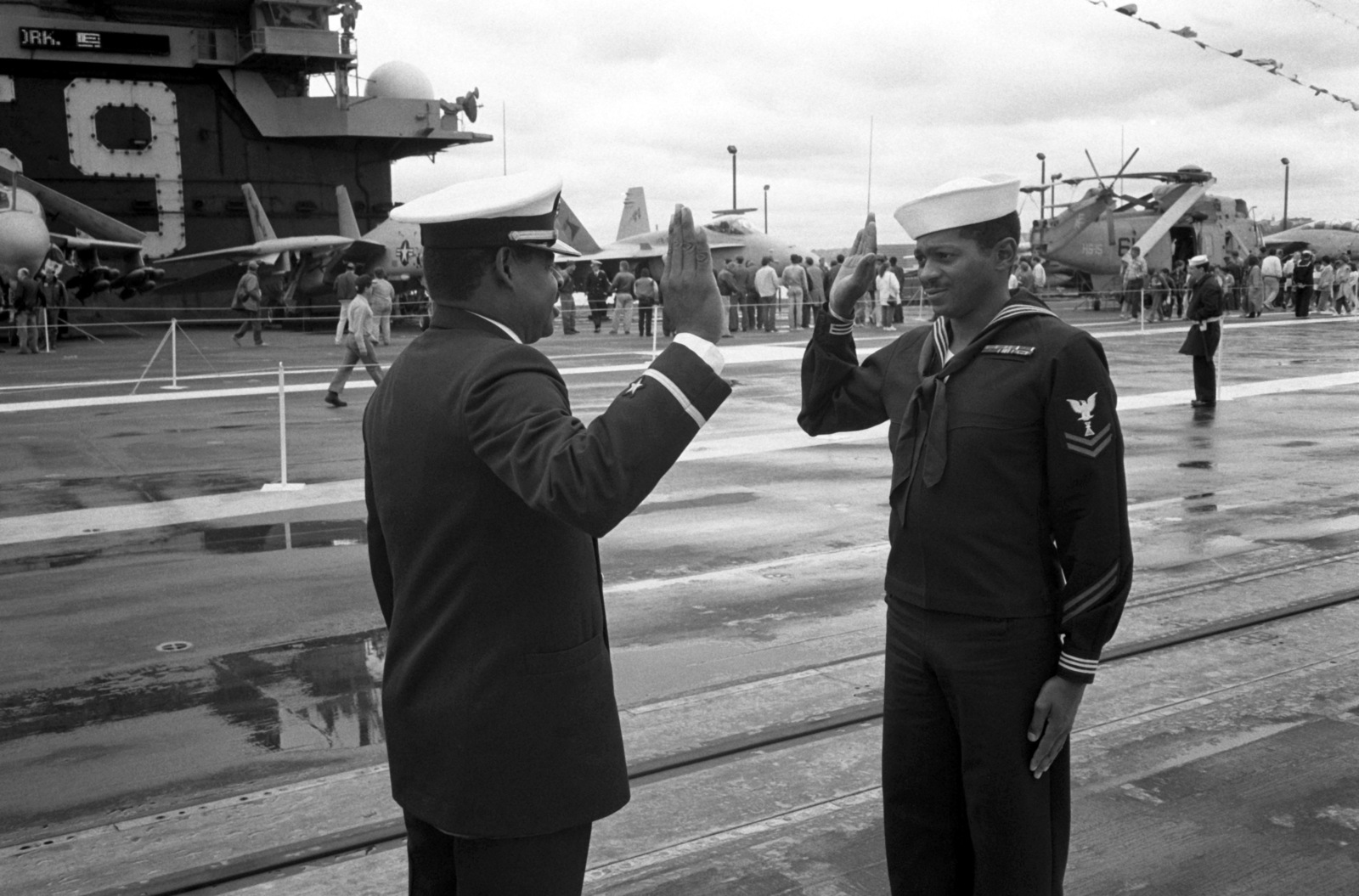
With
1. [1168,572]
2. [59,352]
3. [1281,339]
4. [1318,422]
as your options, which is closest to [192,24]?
[59,352]

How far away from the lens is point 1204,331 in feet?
52.5

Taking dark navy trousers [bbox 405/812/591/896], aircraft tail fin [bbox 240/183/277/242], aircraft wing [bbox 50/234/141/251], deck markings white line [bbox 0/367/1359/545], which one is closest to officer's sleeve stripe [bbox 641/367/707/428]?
dark navy trousers [bbox 405/812/591/896]

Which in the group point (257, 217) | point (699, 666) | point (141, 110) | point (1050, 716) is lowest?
point (699, 666)

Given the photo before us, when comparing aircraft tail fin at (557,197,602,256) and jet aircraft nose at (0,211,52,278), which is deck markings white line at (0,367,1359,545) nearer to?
jet aircraft nose at (0,211,52,278)

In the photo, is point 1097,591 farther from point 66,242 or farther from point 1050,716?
point 66,242

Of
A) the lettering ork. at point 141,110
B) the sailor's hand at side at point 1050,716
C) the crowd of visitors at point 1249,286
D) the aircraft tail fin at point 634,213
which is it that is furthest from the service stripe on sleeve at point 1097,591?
the aircraft tail fin at point 634,213

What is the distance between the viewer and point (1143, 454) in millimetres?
12805

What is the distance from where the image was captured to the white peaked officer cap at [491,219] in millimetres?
2449

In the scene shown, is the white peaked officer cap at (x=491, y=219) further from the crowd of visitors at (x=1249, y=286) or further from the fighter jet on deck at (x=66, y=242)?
the crowd of visitors at (x=1249, y=286)

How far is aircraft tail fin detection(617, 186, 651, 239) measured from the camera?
5738 centimetres

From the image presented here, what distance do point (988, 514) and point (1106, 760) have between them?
7.72 ft

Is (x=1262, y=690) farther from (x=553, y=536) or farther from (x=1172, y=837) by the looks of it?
(x=553, y=536)

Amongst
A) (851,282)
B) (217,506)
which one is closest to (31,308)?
(217,506)

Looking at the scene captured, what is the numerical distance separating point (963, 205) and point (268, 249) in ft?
116
